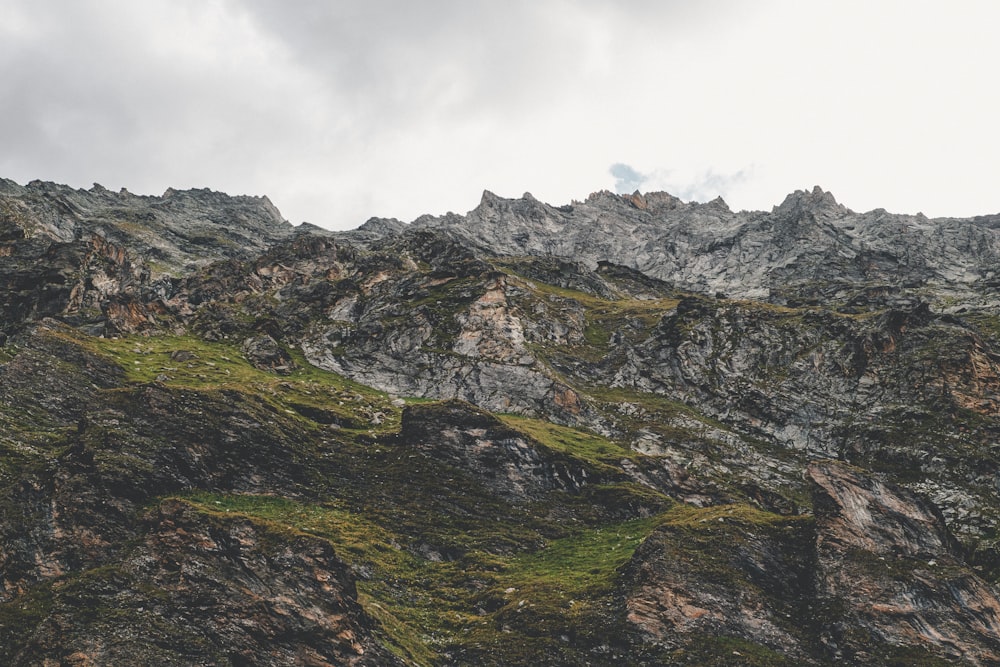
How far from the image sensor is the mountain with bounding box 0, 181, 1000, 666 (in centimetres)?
2720

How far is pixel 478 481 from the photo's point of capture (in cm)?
5106

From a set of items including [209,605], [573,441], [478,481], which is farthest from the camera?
[573,441]

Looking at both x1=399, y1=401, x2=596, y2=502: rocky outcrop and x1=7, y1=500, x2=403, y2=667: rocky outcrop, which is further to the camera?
x1=399, y1=401, x2=596, y2=502: rocky outcrop

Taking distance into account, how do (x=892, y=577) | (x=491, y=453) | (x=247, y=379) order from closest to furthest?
(x=892, y=577), (x=491, y=453), (x=247, y=379)

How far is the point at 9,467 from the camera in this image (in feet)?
106

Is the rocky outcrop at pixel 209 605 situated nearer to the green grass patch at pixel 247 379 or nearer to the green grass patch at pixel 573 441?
the green grass patch at pixel 247 379

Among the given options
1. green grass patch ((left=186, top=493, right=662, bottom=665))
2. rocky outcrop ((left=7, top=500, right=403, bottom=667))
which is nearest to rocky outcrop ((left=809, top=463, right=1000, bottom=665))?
green grass patch ((left=186, top=493, right=662, bottom=665))

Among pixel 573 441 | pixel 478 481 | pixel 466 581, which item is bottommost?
pixel 466 581

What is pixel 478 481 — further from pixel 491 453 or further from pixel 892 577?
pixel 892 577

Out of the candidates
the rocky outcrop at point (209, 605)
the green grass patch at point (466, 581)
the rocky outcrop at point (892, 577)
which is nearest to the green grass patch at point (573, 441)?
the green grass patch at point (466, 581)

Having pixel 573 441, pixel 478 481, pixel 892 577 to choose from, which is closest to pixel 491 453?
pixel 478 481

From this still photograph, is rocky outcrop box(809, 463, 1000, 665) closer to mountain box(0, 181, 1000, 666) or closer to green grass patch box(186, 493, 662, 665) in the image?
mountain box(0, 181, 1000, 666)

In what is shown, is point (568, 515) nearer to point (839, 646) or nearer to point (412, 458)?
point (412, 458)

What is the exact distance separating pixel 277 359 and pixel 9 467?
52635mm
